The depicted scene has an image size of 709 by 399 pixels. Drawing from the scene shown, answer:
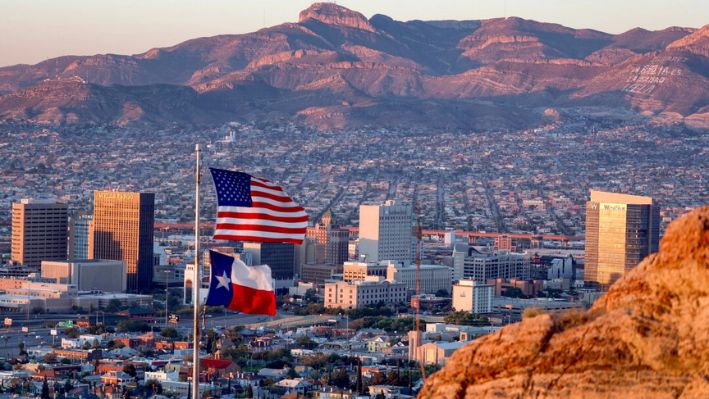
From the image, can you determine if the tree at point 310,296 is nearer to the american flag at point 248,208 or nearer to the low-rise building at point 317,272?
the low-rise building at point 317,272

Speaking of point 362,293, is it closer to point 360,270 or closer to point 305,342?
point 360,270

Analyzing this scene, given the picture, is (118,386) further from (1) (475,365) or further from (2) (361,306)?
(1) (475,365)

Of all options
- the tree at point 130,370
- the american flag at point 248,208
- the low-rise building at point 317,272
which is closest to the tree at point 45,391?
the tree at point 130,370

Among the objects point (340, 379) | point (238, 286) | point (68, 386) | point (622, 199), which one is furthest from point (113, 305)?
point (238, 286)

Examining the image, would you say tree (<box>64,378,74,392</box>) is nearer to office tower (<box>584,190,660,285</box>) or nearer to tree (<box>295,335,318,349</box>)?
tree (<box>295,335,318,349</box>)

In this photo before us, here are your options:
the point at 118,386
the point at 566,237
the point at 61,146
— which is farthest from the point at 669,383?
the point at 61,146

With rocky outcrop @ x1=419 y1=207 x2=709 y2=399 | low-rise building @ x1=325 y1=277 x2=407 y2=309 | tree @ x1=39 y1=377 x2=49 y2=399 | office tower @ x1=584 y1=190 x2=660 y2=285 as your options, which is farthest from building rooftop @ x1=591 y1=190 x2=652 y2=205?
Result: rocky outcrop @ x1=419 y1=207 x2=709 y2=399
